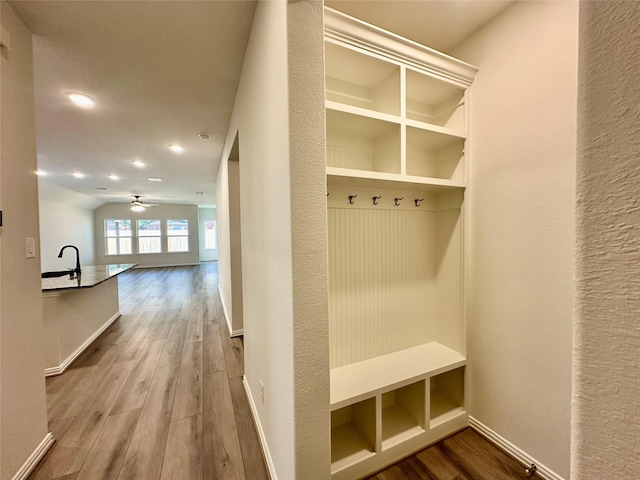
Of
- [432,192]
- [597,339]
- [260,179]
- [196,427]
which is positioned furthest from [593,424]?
[196,427]

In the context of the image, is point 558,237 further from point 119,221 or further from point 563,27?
point 119,221

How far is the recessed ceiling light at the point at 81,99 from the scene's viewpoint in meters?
2.28

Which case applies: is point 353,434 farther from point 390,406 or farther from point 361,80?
point 361,80


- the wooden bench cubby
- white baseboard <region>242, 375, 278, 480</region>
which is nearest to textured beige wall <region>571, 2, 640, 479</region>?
the wooden bench cubby

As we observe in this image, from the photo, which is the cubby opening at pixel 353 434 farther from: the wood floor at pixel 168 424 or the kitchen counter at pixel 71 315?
the kitchen counter at pixel 71 315

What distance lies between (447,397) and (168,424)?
211cm

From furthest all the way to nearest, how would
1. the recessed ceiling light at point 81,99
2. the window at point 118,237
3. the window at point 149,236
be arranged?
the window at point 149,236, the window at point 118,237, the recessed ceiling light at point 81,99

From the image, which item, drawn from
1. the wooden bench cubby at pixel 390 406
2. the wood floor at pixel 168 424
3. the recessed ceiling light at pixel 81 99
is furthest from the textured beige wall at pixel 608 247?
the recessed ceiling light at pixel 81 99

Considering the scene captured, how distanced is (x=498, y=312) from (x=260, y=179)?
1730mm

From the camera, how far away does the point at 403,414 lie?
6.02ft

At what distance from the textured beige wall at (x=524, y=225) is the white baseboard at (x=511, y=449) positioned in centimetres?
3

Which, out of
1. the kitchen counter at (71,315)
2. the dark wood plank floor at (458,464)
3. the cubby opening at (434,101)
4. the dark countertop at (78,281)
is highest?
the cubby opening at (434,101)

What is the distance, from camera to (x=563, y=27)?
1.36 m

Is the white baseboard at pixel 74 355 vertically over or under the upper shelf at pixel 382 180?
under
